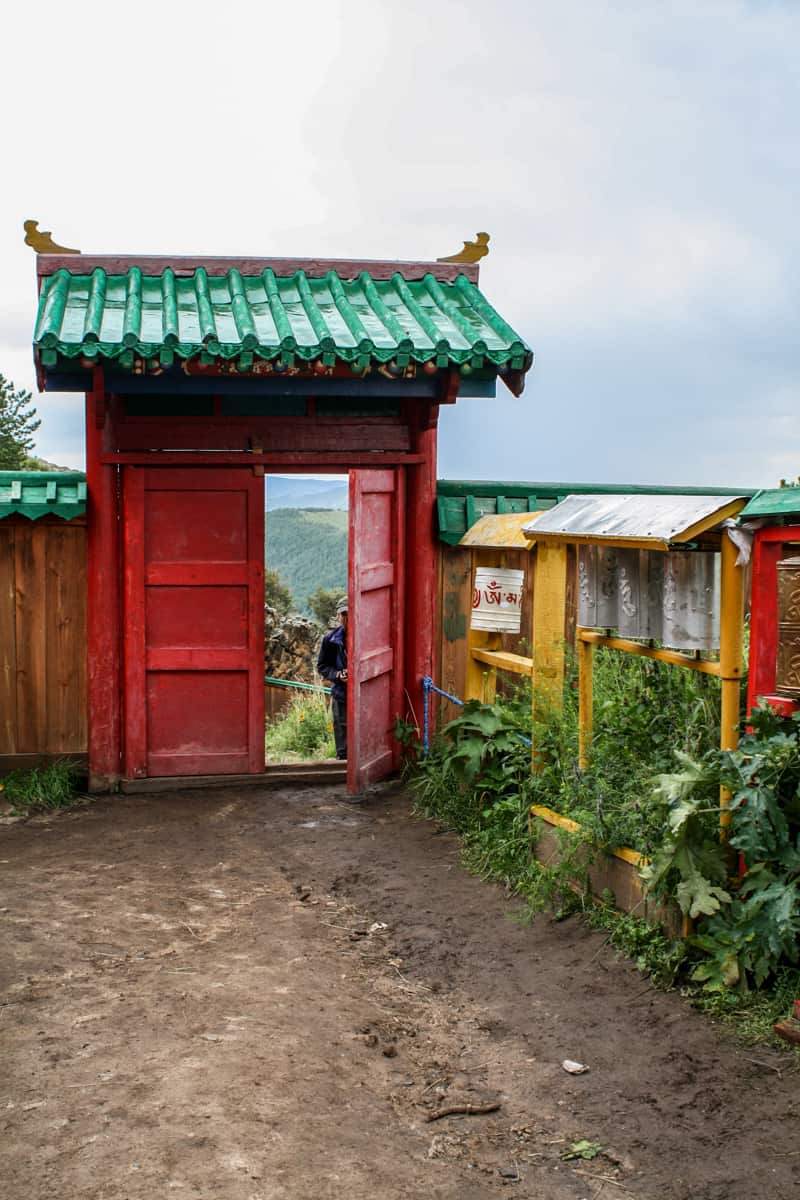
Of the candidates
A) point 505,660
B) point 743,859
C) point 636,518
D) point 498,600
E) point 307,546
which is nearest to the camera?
point 743,859

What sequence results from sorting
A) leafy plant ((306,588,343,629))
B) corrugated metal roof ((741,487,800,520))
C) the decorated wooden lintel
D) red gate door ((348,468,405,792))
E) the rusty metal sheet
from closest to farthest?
corrugated metal roof ((741,487,800,520)), the rusty metal sheet, the decorated wooden lintel, red gate door ((348,468,405,792)), leafy plant ((306,588,343,629))

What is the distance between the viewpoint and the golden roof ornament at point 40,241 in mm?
9156

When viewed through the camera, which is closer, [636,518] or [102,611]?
[636,518]

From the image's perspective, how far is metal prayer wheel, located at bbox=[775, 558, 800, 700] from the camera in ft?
15.9

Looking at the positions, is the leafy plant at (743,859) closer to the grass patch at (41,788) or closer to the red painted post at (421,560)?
the red painted post at (421,560)

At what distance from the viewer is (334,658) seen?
37.1ft

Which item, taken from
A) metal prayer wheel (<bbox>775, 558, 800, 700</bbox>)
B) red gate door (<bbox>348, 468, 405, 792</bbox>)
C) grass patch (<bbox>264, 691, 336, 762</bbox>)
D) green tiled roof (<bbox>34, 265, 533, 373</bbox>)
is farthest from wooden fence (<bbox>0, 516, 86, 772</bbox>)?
metal prayer wheel (<bbox>775, 558, 800, 700</bbox>)

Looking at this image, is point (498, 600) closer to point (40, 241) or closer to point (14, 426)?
point (40, 241)

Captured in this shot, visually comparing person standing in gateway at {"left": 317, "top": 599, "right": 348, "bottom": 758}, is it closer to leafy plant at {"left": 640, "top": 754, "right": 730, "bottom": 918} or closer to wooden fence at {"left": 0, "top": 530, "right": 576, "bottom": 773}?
wooden fence at {"left": 0, "top": 530, "right": 576, "bottom": 773}

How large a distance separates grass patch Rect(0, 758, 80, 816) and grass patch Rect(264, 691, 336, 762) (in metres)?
3.97

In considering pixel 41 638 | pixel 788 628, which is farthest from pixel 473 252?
pixel 788 628

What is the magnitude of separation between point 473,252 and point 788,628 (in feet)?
19.1

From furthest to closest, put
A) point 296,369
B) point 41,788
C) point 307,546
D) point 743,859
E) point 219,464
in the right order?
point 307,546
point 219,464
point 41,788
point 296,369
point 743,859

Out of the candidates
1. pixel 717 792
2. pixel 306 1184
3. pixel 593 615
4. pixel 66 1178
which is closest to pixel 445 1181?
pixel 306 1184
